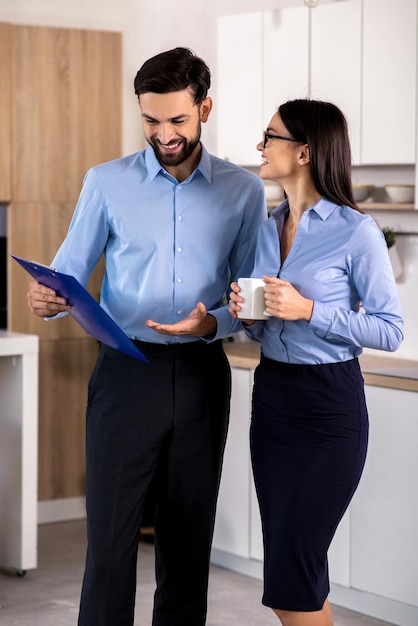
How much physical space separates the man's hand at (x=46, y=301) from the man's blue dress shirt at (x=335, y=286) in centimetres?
46

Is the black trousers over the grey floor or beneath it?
over

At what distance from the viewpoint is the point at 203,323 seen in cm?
241

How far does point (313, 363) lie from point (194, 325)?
Answer: 0.28 metres

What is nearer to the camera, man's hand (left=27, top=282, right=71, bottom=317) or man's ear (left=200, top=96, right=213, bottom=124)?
man's hand (left=27, top=282, right=71, bottom=317)

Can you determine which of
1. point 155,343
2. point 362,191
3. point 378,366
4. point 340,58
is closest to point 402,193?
point 362,191

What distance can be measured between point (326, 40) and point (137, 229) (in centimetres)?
185

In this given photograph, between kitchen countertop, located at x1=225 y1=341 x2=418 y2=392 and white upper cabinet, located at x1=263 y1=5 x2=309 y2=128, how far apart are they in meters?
0.93

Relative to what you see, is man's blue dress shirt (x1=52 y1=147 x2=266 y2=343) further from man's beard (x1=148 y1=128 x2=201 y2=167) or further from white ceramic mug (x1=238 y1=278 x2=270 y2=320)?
white ceramic mug (x1=238 y1=278 x2=270 y2=320)

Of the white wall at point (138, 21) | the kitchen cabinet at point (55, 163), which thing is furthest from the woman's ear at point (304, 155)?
the kitchen cabinet at point (55, 163)

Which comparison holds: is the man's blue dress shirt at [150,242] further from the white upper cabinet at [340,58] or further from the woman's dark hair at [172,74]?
the white upper cabinet at [340,58]

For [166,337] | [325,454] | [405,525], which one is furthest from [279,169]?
[405,525]

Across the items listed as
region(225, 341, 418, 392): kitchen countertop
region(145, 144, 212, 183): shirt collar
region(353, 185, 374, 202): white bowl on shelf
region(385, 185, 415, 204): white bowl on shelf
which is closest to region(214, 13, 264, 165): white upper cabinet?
region(353, 185, 374, 202): white bowl on shelf

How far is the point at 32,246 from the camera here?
477 centimetres

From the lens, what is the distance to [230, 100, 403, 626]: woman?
7.66 feet
